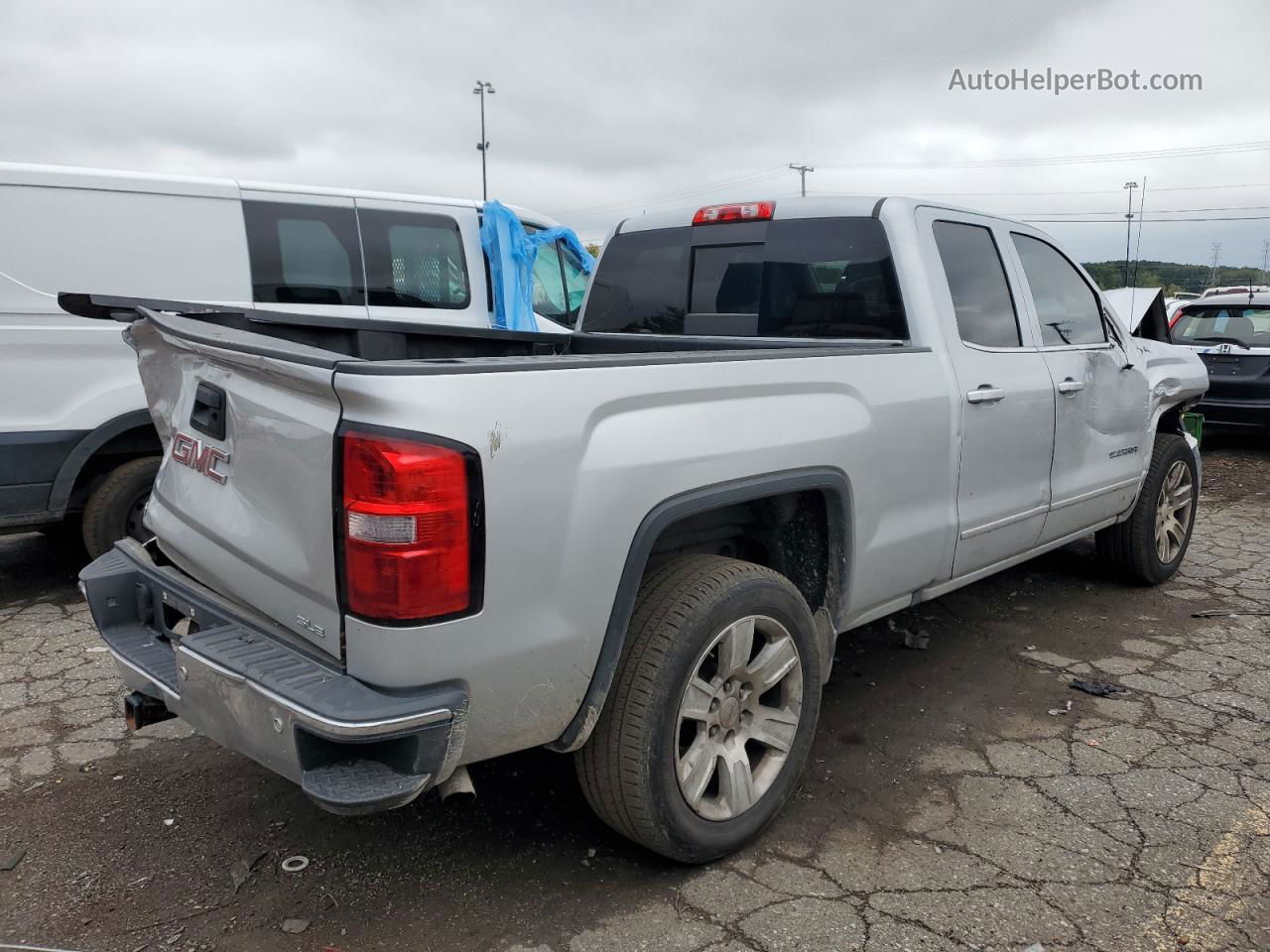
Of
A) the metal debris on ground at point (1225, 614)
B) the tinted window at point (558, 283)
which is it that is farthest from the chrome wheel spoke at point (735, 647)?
the tinted window at point (558, 283)

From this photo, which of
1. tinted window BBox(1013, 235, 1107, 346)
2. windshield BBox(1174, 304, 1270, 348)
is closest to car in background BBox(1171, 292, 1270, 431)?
windshield BBox(1174, 304, 1270, 348)

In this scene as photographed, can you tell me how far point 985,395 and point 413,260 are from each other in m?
4.07

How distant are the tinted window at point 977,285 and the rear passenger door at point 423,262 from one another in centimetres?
318

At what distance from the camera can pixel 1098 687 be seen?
157 inches

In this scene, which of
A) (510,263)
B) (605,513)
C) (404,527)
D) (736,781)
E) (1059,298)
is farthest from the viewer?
(510,263)

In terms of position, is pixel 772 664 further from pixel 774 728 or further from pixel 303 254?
pixel 303 254

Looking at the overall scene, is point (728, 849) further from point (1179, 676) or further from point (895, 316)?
point (1179, 676)

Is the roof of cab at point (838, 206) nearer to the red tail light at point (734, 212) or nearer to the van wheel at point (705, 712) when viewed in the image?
the red tail light at point (734, 212)

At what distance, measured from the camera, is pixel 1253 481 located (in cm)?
853

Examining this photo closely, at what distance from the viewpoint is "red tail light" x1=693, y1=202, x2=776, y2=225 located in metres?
3.88

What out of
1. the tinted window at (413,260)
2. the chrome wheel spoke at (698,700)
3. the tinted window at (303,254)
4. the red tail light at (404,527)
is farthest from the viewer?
the tinted window at (413,260)

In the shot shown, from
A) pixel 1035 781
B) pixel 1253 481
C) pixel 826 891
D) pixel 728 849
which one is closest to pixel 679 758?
pixel 728 849

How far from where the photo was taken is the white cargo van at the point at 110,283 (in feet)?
15.6

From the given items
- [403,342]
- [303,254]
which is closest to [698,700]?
[403,342]
